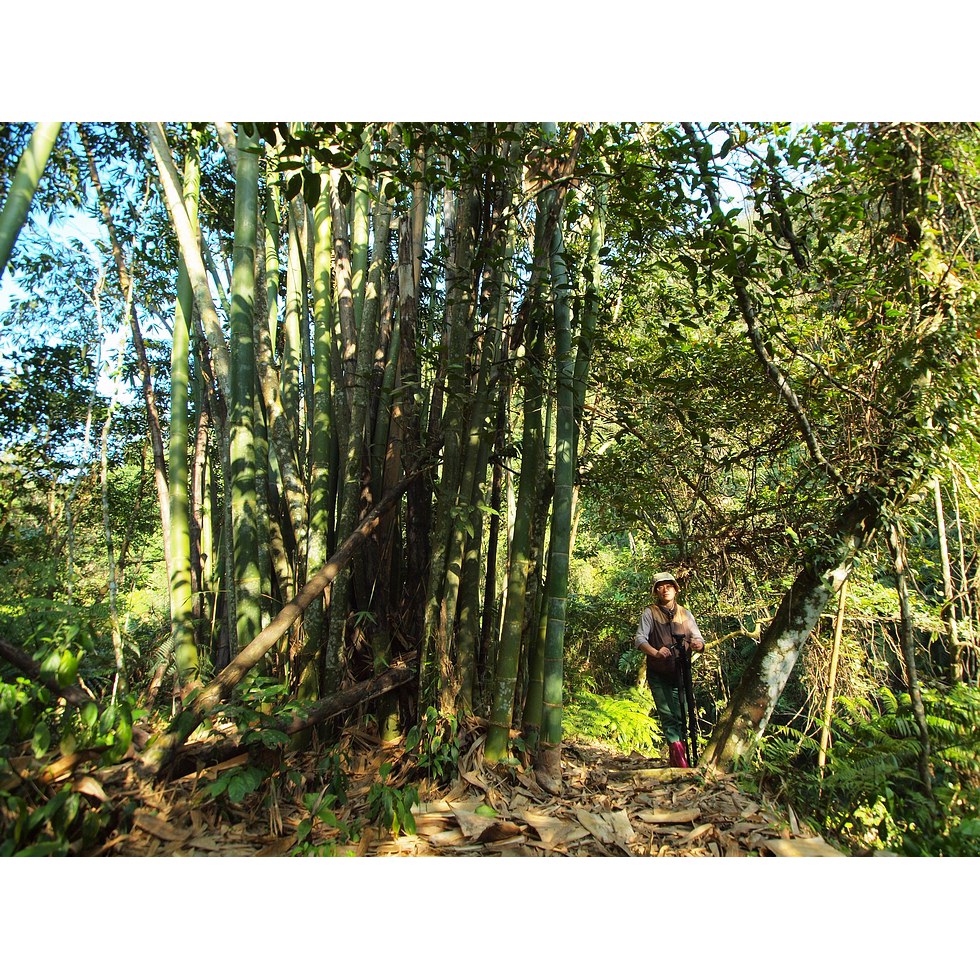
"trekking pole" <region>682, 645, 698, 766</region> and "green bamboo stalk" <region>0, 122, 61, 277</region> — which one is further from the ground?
"green bamboo stalk" <region>0, 122, 61, 277</region>

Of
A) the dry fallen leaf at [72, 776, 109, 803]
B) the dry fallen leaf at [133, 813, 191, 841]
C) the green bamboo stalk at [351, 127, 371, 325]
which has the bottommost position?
the dry fallen leaf at [133, 813, 191, 841]

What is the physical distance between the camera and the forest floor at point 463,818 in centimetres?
188

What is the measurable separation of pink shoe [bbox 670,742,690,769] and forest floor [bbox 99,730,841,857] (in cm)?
51

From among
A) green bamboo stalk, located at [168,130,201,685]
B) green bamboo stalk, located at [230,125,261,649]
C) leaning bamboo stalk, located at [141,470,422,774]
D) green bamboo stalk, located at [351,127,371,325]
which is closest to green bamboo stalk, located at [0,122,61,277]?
green bamboo stalk, located at [230,125,261,649]

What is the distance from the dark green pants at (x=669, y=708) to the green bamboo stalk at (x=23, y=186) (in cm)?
311

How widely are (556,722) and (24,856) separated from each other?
1.74 m

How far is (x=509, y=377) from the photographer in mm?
2758

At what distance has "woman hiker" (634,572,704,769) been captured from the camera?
3129mm

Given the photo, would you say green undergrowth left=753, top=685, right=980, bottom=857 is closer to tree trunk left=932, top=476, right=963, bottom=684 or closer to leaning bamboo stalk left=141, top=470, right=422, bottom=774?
tree trunk left=932, top=476, right=963, bottom=684

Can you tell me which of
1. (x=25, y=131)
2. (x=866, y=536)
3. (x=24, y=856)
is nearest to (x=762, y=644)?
(x=866, y=536)

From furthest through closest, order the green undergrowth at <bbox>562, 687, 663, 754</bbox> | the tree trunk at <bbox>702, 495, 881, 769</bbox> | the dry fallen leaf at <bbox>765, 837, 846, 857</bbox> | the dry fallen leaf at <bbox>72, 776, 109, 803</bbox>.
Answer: the green undergrowth at <bbox>562, 687, 663, 754</bbox>
the tree trunk at <bbox>702, 495, 881, 769</bbox>
the dry fallen leaf at <bbox>765, 837, 846, 857</bbox>
the dry fallen leaf at <bbox>72, 776, 109, 803</bbox>

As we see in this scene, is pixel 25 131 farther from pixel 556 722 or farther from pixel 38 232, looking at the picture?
pixel 556 722

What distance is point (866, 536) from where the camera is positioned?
9.32 feet
